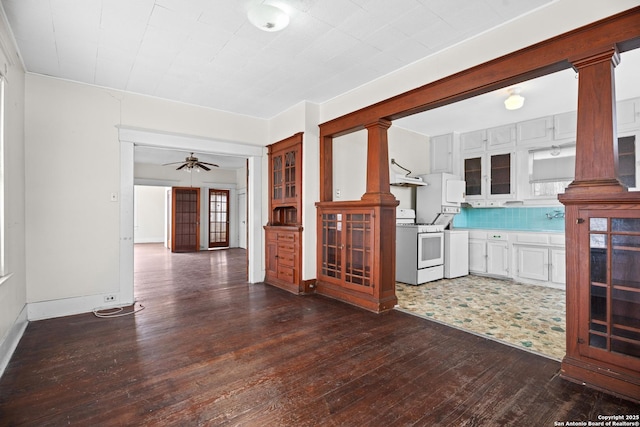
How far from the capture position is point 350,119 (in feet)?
13.1

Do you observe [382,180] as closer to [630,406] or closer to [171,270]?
[630,406]

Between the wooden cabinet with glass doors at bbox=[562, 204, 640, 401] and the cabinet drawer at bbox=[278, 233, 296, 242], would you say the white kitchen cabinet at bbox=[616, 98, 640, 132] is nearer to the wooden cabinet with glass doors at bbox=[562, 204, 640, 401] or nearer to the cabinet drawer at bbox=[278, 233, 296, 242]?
the wooden cabinet with glass doors at bbox=[562, 204, 640, 401]

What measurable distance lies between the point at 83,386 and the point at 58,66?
316cm

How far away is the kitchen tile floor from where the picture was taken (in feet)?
9.21

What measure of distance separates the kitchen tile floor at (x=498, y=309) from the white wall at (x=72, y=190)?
3.73 meters

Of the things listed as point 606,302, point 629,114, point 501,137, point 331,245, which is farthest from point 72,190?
point 629,114

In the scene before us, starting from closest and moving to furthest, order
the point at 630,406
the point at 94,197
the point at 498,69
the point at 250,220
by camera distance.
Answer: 1. the point at 630,406
2. the point at 498,69
3. the point at 94,197
4. the point at 250,220

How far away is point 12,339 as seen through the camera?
264 cm

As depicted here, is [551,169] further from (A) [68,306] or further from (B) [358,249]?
(A) [68,306]

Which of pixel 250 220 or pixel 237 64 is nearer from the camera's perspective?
pixel 237 64

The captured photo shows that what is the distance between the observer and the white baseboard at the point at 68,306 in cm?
333

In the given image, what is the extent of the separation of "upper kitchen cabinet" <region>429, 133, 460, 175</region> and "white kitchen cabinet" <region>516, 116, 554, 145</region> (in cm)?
106

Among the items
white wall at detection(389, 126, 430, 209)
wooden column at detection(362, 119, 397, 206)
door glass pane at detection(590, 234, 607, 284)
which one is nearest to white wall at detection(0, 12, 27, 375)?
wooden column at detection(362, 119, 397, 206)

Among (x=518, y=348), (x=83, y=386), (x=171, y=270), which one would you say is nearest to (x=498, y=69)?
(x=518, y=348)
